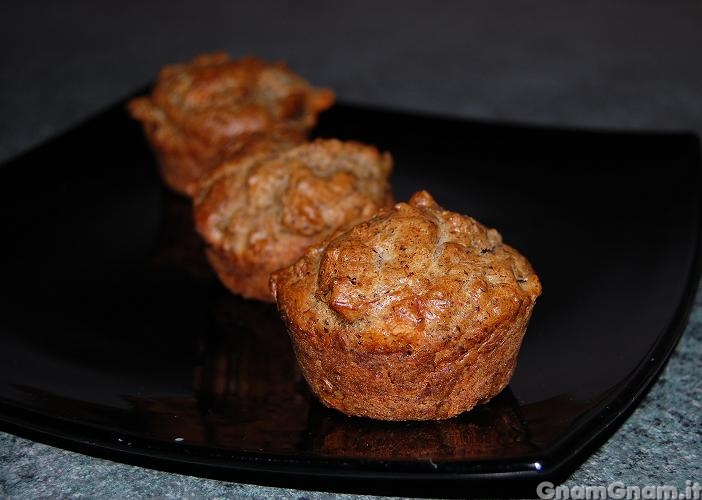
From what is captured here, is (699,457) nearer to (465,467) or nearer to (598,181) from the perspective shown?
(465,467)

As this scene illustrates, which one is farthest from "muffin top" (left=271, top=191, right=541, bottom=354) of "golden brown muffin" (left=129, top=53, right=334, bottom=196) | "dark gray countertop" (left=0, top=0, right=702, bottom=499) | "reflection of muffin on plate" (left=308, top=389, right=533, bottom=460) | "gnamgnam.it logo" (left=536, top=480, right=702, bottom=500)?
"dark gray countertop" (left=0, top=0, right=702, bottom=499)

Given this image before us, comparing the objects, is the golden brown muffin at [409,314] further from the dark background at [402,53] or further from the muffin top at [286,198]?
the dark background at [402,53]

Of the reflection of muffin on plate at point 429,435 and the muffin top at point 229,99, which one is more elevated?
the muffin top at point 229,99

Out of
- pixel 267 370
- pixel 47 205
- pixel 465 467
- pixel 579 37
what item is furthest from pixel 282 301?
pixel 579 37

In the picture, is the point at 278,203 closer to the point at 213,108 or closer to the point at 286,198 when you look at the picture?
the point at 286,198

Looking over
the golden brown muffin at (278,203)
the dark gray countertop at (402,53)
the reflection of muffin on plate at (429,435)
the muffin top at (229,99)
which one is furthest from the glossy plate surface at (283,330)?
the dark gray countertop at (402,53)

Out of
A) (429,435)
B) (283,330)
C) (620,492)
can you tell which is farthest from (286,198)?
(620,492)
